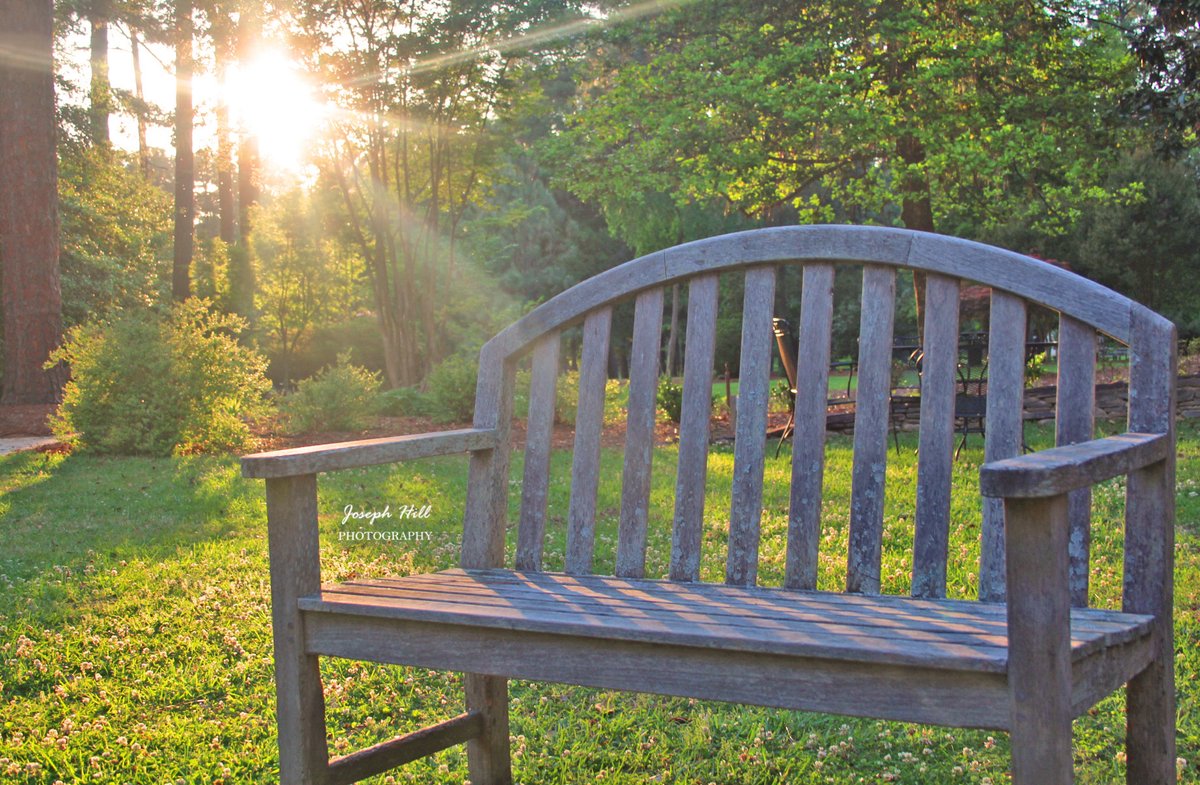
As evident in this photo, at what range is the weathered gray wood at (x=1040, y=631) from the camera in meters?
1.53

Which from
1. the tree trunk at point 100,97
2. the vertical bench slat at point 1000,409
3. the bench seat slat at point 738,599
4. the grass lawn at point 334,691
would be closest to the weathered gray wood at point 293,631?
the bench seat slat at point 738,599

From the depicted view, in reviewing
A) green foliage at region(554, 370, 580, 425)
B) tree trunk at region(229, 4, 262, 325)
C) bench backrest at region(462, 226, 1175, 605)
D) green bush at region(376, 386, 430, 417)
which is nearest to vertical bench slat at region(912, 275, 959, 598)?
bench backrest at region(462, 226, 1175, 605)

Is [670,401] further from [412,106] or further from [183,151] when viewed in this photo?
[183,151]

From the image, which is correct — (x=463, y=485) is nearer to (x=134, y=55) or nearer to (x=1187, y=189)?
(x=1187, y=189)

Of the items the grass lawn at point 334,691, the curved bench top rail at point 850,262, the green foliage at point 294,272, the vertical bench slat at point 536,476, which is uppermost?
the green foliage at point 294,272

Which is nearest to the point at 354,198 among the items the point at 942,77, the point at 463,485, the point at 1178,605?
the point at 942,77

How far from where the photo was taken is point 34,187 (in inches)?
514

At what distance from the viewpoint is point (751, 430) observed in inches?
97.1

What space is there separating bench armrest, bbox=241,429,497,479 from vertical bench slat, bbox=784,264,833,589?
807mm

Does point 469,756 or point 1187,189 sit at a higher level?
point 1187,189

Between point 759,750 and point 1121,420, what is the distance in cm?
893

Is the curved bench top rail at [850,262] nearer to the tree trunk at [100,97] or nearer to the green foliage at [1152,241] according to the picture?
the tree trunk at [100,97]

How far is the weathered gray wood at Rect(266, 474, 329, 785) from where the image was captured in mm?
2168

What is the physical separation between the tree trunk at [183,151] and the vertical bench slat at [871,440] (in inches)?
673
